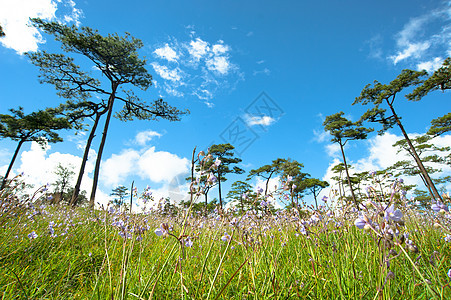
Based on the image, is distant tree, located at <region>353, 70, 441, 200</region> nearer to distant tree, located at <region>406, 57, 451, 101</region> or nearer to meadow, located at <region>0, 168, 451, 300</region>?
distant tree, located at <region>406, 57, 451, 101</region>

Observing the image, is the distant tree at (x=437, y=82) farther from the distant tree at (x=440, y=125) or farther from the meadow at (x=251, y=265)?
the meadow at (x=251, y=265)

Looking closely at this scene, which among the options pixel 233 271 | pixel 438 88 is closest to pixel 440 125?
pixel 438 88

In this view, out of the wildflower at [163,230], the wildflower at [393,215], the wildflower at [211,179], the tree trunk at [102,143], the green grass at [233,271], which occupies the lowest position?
the green grass at [233,271]

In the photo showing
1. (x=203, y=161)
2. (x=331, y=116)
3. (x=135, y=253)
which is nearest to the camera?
(x=203, y=161)

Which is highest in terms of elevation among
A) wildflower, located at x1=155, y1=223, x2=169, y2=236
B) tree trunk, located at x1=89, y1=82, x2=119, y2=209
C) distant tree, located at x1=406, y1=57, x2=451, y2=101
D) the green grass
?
distant tree, located at x1=406, y1=57, x2=451, y2=101

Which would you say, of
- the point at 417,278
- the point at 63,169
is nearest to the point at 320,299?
the point at 417,278

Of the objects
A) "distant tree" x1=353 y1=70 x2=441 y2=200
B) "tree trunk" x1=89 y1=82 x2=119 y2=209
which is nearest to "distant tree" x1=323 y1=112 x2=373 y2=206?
"distant tree" x1=353 y1=70 x2=441 y2=200

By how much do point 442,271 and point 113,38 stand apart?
61.3 feet

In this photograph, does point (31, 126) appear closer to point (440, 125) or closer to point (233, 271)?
point (233, 271)

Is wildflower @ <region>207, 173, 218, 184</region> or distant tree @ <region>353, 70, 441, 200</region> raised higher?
distant tree @ <region>353, 70, 441, 200</region>

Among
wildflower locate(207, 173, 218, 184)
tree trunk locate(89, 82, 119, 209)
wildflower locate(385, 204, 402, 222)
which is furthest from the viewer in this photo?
tree trunk locate(89, 82, 119, 209)

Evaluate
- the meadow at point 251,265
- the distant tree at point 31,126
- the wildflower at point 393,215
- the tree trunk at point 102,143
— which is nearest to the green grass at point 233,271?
the meadow at point 251,265

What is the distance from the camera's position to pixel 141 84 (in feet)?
54.7

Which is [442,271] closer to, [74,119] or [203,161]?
[203,161]
